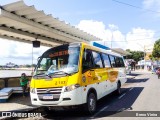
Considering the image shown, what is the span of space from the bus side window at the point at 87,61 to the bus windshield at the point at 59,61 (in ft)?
1.10

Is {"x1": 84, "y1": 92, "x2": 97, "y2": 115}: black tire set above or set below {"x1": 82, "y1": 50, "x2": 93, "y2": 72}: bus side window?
below

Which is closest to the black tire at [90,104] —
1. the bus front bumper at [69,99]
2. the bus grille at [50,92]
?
the bus front bumper at [69,99]

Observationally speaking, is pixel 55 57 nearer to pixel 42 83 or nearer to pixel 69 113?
pixel 42 83

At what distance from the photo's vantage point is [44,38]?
19.1 metres

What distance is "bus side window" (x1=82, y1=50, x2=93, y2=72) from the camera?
991 centimetres

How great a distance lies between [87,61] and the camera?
10.3m

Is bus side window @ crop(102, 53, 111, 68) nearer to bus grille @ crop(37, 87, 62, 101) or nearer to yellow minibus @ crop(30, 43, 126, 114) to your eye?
yellow minibus @ crop(30, 43, 126, 114)

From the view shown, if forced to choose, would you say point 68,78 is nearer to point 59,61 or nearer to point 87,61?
point 59,61

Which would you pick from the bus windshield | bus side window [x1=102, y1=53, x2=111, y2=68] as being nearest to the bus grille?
the bus windshield

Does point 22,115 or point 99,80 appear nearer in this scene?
point 22,115

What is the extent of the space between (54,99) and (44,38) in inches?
413

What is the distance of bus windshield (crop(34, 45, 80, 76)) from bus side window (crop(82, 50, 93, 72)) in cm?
33

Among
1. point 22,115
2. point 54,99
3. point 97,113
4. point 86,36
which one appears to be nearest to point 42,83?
point 54,99

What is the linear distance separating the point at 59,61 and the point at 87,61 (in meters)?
1.13
